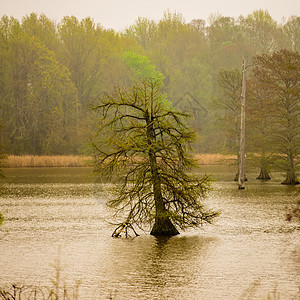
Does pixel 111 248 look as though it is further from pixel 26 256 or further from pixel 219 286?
pixel 219 286

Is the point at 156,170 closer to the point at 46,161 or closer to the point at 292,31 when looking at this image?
the point at 46,161

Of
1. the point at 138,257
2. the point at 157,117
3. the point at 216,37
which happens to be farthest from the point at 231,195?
the point at 216,37

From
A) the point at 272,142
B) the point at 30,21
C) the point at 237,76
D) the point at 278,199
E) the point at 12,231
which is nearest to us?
the point at 12,231

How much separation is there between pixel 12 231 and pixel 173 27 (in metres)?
65.9

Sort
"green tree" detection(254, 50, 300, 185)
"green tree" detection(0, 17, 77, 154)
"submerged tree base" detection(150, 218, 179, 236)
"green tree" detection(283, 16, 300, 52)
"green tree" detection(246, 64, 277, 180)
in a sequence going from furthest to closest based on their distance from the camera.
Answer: "green tree" detection(283, 16, 300, 52), "green tree" detection(0, 17, 77, 154), "green tree" detection(246, 64, 277, 180), "green tree" detection(254, 50, 300, 185), "submerged tree base" detection(150, 218, 179, 236)

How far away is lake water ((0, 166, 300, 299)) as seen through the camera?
34.7ft

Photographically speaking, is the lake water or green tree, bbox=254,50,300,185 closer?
the lake water

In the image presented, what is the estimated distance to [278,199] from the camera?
2638 cm

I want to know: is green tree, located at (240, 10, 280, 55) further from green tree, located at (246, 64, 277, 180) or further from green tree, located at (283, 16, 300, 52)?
green tree, located at (246, 64, 277, 180)

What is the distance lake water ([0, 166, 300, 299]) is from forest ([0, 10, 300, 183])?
84.4ft

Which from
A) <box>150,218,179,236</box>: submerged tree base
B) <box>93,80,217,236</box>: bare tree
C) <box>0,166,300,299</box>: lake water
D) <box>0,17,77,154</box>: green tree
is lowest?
<box>0,166,300,299</box>: lake water

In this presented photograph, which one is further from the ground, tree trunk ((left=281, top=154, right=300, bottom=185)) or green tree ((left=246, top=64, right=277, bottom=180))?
green tree ((left=246, top=64, right=277, bottom=180))

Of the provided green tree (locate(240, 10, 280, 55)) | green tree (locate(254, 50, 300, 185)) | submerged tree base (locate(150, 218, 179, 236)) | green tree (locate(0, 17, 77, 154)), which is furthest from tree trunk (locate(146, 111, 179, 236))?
green tree (locate(240, 10, 280, 55))

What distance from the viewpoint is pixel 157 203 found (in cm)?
1585
